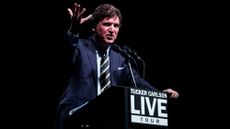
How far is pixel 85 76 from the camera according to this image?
3137 mm

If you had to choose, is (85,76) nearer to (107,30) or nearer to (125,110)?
(107,30)

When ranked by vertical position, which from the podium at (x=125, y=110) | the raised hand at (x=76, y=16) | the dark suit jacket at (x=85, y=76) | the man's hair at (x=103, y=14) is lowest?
the podium at (x=125, y=110)

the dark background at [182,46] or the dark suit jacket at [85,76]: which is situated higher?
the dark background at [182,46]

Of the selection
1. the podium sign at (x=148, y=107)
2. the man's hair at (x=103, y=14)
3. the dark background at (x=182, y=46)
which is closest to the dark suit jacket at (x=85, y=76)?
the man's hair at (x=103, y=14)

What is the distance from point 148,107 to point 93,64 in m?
0.77

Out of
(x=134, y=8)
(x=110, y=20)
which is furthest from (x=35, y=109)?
(x=134, y=8)

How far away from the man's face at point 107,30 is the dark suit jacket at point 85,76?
8cm

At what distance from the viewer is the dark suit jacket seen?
2990 millimetres

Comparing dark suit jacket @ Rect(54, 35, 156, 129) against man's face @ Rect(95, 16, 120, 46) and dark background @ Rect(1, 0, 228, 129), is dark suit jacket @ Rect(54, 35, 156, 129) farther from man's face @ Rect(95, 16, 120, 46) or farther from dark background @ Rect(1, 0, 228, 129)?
dark background @ Rect(1, 0, 228, 129)

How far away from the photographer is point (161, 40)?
193 inches

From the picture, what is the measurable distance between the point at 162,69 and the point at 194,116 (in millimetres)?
592

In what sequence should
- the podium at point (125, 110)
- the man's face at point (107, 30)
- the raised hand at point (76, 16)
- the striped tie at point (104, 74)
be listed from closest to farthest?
the podium at point (125, 110) < the raised hand at point (76, 16) < the striped tie at point (104, 74) < the man's face at point (107, 30)

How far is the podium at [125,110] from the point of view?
2.51 meters

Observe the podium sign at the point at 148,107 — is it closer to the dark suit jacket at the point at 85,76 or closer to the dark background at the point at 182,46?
the dark suit jacket at the point at 85,76
